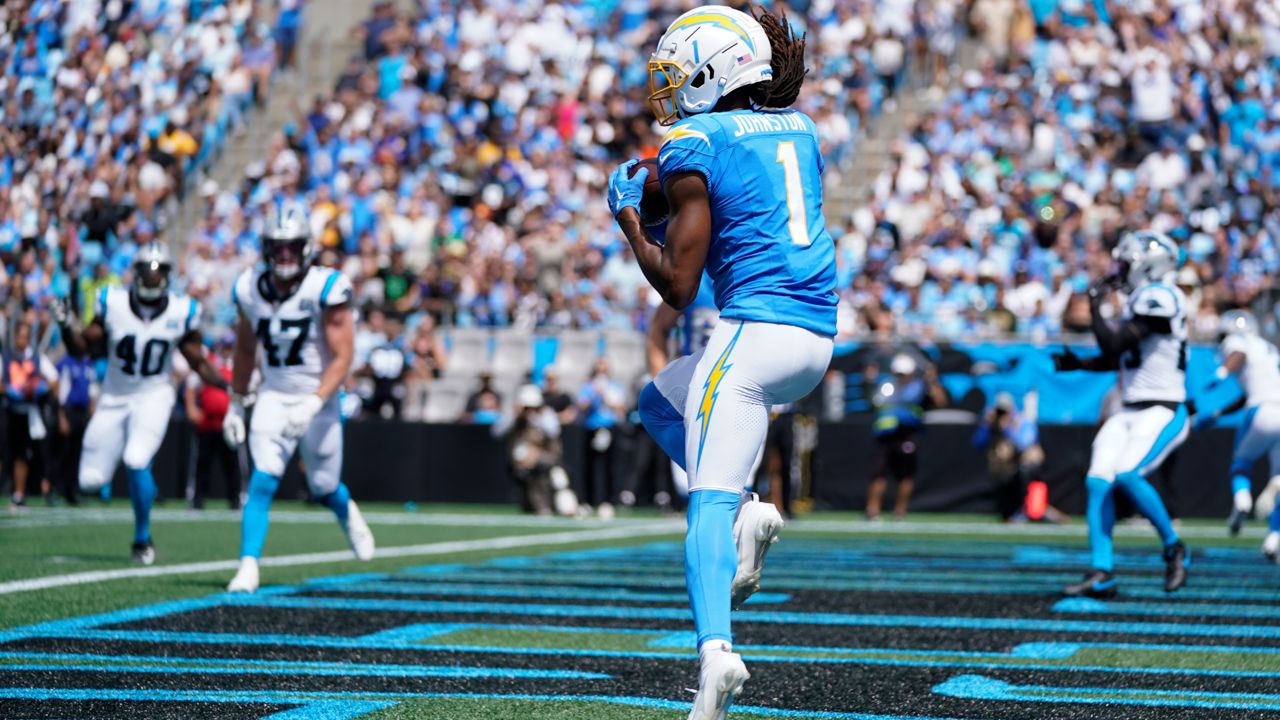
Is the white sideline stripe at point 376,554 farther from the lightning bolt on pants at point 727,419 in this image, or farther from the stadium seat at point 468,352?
the lightning bolt on pants at point 727,419

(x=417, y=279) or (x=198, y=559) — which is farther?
(x=417, y=279)

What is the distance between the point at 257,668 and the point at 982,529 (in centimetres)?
996

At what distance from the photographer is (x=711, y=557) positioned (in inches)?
168

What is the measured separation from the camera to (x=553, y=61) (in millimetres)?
22672

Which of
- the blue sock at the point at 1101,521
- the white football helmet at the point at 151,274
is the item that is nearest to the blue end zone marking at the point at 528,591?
the blue sock at the point at 1101,521

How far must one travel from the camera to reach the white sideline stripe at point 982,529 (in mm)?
14023

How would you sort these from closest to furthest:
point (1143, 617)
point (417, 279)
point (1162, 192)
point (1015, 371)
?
point (1143, 617) < point (1015, 371) < point (1162, 192) < point (417, 279)

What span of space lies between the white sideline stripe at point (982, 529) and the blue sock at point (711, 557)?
959 cm

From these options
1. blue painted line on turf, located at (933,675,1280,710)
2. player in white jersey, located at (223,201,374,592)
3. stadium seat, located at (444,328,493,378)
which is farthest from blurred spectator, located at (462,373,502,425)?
blue painted line on turf, located at (933,675,1280,710)

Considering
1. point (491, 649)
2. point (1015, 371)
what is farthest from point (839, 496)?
point (491, 649)

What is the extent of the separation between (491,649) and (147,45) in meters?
19.7

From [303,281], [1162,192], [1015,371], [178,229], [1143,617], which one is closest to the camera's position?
[1143,617]

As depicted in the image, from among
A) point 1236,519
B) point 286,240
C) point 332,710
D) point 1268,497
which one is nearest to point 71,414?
point 286,240

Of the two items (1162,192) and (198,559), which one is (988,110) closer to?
(1162,192)
